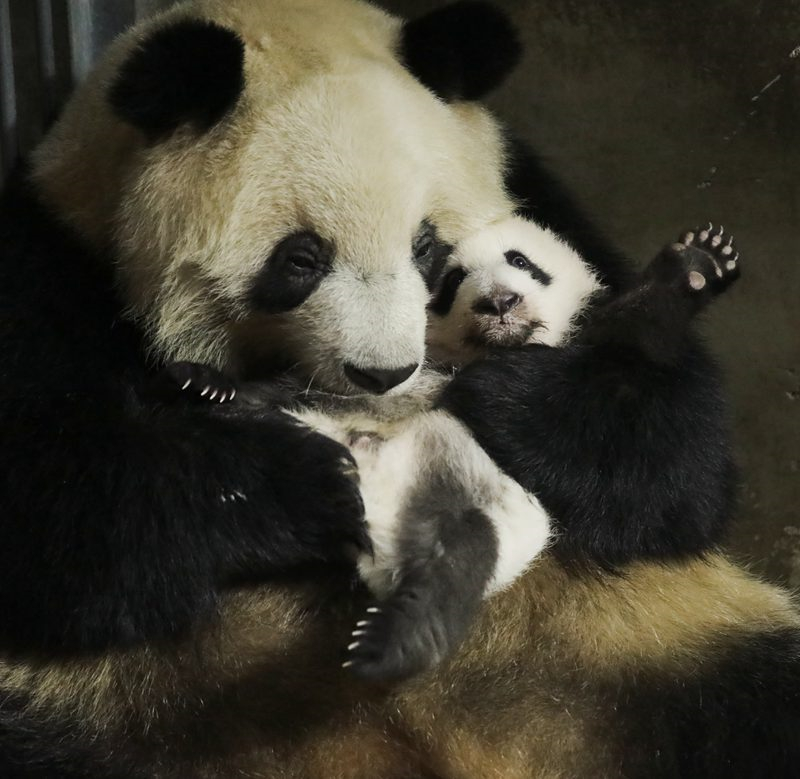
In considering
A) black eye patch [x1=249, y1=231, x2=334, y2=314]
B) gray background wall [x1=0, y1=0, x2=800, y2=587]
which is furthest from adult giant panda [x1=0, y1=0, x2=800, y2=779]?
gray background wall [x1=0, y1=0, x2=800, y2=587]

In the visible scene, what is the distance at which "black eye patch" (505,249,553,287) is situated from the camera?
2.46 metres

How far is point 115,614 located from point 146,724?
0.32m

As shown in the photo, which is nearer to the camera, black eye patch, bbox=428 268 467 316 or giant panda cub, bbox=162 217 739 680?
giant panda cub, bbox=162 217 739 680

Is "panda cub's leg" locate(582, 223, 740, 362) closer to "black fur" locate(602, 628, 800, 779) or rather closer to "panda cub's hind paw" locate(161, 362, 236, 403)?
"black fur" locate(602, 628, 800, 779)

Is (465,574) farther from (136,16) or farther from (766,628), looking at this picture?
(136,16)

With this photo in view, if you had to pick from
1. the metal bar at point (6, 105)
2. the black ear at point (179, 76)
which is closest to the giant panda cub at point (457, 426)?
the black ear at point (179, 76)

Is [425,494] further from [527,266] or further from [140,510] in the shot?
[527,266]

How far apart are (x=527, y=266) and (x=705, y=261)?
1.20 feet

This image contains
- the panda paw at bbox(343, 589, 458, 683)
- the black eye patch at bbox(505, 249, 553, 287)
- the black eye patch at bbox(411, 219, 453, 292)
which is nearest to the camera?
the panda paw at bbox(343, 589, 458, 683)

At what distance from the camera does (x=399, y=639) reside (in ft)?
5.88

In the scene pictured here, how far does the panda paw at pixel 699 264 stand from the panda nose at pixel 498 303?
283 millimetres

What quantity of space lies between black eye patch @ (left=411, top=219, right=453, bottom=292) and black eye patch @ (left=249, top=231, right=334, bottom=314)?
208mm

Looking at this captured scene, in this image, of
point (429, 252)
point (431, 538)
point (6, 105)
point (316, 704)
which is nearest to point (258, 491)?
point (431, 538)

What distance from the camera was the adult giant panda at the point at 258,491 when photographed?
2.12 m
